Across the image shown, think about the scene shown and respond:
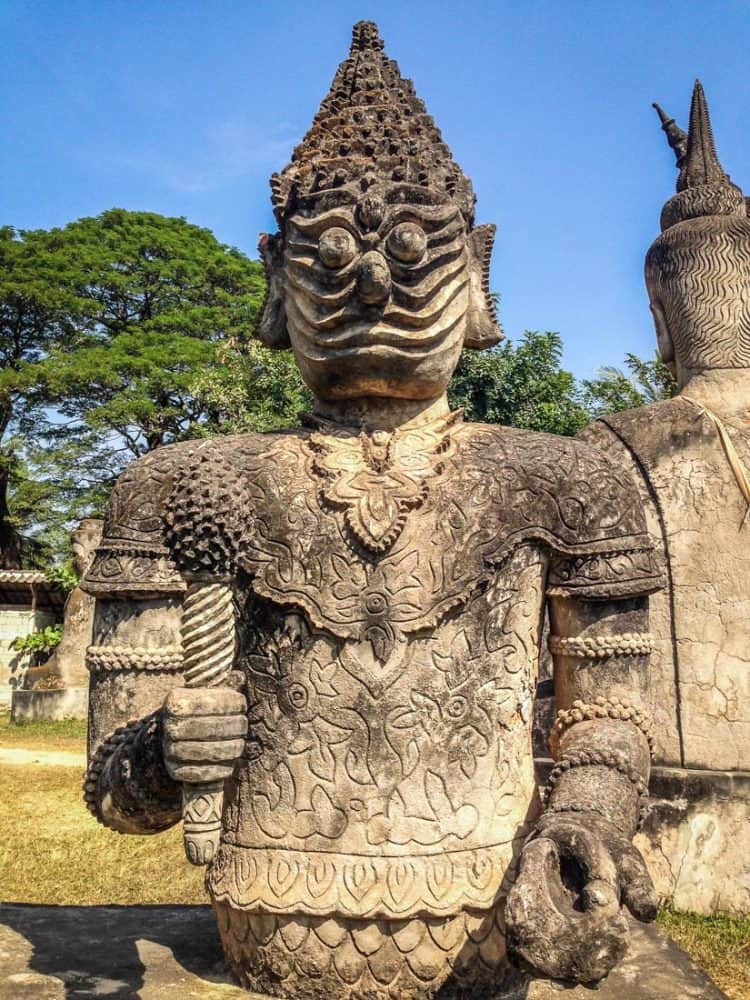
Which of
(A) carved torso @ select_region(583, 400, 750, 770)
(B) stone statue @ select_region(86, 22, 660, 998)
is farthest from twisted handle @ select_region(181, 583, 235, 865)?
(A) carved torso @ select_region(583, 400, 750, 770)

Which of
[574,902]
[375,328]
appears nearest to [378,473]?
[375,328]

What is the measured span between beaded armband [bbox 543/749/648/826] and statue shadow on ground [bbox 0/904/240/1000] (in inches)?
47.4

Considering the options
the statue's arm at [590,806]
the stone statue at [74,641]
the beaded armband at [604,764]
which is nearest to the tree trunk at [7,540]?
the stone statue at [74,641]

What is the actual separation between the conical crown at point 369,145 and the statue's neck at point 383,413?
667 mm

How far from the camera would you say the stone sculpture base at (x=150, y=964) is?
3.14m

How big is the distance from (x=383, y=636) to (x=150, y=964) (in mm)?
1409

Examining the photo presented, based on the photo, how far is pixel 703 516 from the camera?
22.3ft

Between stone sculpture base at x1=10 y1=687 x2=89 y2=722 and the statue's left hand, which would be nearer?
the statue's left hand

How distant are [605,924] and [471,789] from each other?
0.72 meters

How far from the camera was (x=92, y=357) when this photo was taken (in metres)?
25.9

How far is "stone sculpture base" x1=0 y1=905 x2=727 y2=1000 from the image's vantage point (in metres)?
3.14

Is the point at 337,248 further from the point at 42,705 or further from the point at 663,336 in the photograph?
the point at 42,705

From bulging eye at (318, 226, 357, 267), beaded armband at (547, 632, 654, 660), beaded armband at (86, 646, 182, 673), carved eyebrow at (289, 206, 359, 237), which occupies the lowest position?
beaded armband at (86, 646, 182, 673)

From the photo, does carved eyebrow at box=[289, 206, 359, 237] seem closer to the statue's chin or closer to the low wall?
the statue's chin
